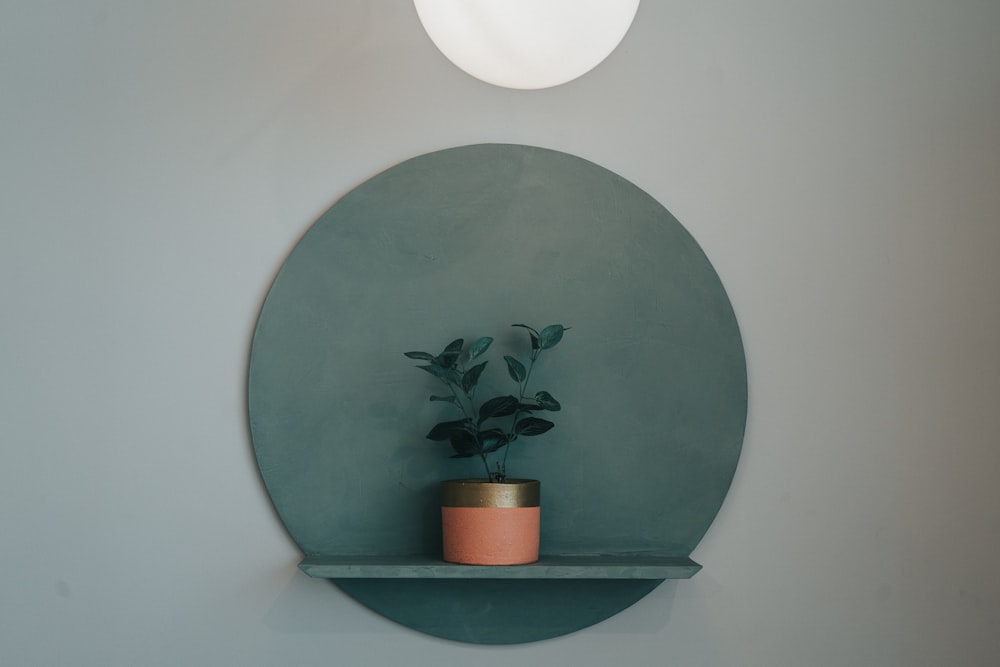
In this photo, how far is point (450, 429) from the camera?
127 centimetres

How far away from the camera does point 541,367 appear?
1.39m

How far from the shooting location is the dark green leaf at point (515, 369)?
1.29m

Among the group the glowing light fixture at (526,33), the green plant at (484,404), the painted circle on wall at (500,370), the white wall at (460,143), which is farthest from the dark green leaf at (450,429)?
the glowing light fixture at (526,33)

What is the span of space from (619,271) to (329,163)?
52 cm

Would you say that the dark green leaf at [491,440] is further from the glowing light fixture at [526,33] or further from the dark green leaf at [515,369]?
the glowing light fixture at [526,33]

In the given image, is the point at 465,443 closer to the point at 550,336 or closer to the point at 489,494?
the point at 489,494

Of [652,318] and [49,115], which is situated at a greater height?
[49,115]

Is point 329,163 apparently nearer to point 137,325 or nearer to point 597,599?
point 137,325

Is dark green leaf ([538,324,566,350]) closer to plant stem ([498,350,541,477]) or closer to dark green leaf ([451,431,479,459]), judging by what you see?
plant stem ([498,350,541,477])

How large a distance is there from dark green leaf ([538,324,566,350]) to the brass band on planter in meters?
0.21

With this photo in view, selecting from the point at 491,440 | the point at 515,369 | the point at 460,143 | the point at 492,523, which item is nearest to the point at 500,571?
the point at 492,523

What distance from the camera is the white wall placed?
1.38 meters

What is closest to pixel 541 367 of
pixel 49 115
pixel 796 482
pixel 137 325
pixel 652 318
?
pixel 652 318

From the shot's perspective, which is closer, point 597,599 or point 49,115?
point 597,599
